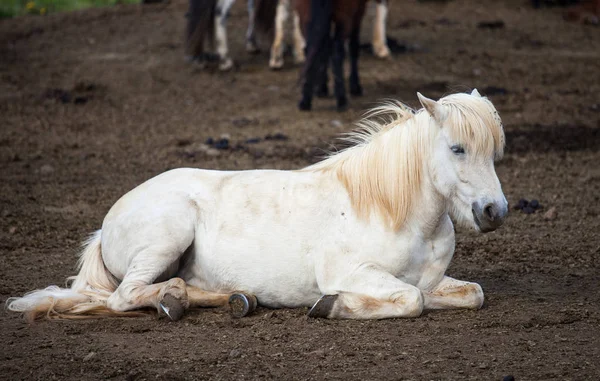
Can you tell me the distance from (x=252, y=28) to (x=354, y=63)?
292 centimetres

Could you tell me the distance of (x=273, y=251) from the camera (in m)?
4.64

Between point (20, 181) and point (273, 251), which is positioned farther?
point (20, 181)

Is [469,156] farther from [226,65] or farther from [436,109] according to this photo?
[226,65]

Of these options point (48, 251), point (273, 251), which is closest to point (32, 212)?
point (48, 251)

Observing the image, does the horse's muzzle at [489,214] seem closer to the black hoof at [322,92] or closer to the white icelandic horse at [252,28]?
the black hoof at [322,92]

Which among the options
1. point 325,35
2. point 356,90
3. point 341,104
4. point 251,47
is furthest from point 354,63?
point 251,47

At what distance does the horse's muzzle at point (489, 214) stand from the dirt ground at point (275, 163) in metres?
0.50

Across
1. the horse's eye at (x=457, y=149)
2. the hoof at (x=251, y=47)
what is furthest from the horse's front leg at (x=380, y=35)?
the horse's eye at (x=457, y=149)

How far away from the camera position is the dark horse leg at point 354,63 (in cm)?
1128

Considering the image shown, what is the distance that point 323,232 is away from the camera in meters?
4.63

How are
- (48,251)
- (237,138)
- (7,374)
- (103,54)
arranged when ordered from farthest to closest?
1. (103,54)
2. (237,138)
3. (48,251)
4. (7,374)

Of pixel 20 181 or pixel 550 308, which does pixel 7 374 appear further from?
pixel 20 181

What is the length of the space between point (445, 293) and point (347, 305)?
0.53m

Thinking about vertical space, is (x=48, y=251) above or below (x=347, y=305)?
below
